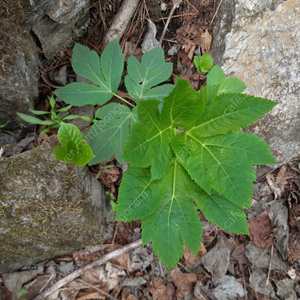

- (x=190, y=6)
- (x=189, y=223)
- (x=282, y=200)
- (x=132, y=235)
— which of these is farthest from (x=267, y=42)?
(x=132, y=235)

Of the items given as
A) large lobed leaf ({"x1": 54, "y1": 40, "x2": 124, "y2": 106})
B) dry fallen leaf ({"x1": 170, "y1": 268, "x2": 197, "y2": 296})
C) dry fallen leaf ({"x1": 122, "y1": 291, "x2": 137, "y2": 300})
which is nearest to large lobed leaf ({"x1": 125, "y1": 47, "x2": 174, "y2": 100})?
large lobed leaf ({"x1": 54, "y1": 40, "x2": 124, "y2": 106})

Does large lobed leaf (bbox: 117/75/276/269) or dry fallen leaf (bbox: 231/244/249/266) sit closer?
large lobed leaf (bbox: 117/75/276/269)

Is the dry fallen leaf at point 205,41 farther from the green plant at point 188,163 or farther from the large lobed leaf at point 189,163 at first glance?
the large lobed leaf at point 189,163

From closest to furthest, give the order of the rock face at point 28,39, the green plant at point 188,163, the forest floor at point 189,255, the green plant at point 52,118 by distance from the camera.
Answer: the green plant at point 188,163, the rock face at point 28,39, the green plant at point 52,118, the forest floor at point 189,255

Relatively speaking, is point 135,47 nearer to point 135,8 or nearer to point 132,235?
point 135,8

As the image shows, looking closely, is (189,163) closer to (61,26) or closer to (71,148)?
(71,148)

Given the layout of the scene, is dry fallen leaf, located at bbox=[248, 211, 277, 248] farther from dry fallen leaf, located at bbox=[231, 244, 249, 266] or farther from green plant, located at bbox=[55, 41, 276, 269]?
green plant, located at bbox=[55, 41, 276, 269]

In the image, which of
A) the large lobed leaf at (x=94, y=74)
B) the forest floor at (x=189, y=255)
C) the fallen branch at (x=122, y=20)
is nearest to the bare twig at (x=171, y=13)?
the forest floor at (x=189, y=255)
